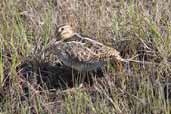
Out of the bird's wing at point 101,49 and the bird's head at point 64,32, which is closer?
the bird's wing at point 101,49

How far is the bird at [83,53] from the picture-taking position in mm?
4543

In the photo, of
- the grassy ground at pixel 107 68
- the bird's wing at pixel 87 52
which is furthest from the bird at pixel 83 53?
the grassy ground at pixel 107 68

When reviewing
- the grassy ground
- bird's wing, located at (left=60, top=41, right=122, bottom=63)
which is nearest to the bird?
bird's wing, located at (left=60, top=41, right=122, bottom=63)

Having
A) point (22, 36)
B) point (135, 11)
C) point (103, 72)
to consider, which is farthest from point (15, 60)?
point (135, 11)

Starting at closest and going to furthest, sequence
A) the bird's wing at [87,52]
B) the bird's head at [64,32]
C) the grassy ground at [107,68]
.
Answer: the grassy ground at [107,68]
the bird's wing at [87,52]
the bird's head at [64,32]

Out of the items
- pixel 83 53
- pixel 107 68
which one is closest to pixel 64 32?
pixel 83 53

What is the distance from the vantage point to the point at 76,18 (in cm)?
538

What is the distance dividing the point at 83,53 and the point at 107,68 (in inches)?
9.0

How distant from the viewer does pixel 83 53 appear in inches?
180

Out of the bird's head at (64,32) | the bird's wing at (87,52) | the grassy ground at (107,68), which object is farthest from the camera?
the bird's head at (64,32)

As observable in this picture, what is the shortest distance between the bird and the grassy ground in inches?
4.8

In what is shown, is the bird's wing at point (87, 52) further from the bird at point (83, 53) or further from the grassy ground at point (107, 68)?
the grassy ground at point (107, 68)

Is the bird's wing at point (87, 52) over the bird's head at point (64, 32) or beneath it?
beneath

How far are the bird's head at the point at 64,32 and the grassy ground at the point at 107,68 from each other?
222mm
